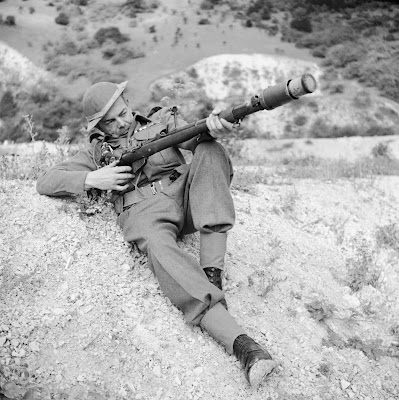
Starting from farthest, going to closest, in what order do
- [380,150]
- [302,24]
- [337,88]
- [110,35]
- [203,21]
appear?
[302,24], [337,88], [203,21], [110,35], [380,150]

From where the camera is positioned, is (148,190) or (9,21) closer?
(148,190)

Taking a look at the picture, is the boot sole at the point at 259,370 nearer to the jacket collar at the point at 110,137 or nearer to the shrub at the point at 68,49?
the jacket collar at the point at 110,137

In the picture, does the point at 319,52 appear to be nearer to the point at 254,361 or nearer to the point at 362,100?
the point at 362,100

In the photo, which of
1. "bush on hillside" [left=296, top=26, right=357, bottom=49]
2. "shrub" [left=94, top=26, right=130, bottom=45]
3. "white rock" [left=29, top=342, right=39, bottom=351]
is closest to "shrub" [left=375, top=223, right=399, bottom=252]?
"white rock" [left=29, top=342, right=39, bottom=351]

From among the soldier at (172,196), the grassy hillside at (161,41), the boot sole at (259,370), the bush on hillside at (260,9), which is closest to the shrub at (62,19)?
the grassy hillside at (161,41)

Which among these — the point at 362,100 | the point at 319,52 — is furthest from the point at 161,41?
the point at 362,100

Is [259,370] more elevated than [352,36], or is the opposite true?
[259,370]

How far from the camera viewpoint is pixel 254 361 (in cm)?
313

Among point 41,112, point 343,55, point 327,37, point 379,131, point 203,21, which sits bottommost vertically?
point 379,131

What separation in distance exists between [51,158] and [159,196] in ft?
7.77

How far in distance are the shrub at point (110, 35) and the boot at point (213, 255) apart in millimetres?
9779

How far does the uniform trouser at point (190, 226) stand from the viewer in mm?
3447

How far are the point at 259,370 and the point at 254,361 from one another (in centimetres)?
6

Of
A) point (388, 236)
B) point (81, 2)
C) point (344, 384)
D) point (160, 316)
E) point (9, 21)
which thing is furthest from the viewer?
point (81, 2)
